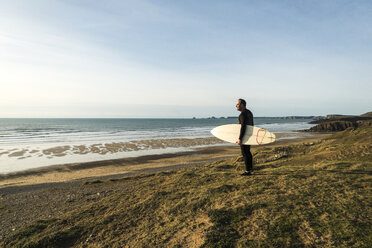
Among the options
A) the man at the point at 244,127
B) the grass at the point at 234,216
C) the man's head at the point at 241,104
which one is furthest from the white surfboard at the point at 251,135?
the grass at the point at 234,216

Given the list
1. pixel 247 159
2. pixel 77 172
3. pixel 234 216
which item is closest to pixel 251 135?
pixel 247 159

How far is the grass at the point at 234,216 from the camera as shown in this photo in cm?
331

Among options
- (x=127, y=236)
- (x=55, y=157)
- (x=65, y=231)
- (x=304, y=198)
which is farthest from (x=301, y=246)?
(x=55, y=157)

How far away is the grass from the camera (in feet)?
10.9

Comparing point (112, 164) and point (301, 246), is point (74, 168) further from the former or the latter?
point (301, 246)

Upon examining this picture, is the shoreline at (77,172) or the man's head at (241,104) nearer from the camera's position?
the man's head at (241,104)

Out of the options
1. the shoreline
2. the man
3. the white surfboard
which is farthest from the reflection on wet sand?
the man

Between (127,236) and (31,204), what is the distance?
5246 mm

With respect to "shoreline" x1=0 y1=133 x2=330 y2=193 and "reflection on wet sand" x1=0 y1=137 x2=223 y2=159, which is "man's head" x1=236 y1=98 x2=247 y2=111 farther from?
"reflection on wet sand" x1=0 y1=137 x2=223 y2=159

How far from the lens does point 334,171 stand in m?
6.14

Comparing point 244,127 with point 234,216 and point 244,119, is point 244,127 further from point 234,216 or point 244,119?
point 234,216

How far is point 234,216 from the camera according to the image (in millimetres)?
3975

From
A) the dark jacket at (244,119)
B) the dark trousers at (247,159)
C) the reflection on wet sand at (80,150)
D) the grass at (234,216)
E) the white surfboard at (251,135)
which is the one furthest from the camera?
the reflection on wet sand at (80,150)

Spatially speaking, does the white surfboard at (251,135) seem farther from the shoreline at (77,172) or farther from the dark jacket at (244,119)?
the shoreline at (77,172)
